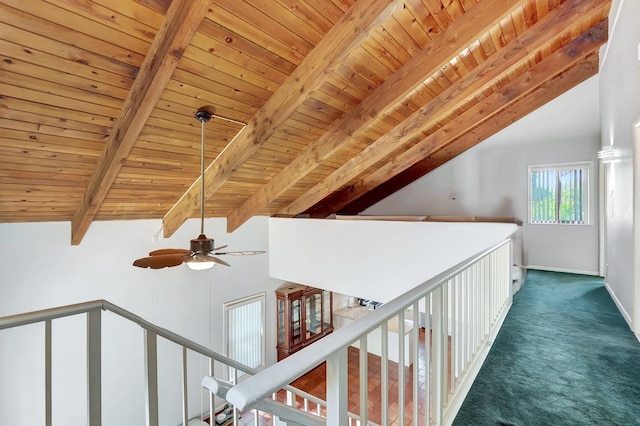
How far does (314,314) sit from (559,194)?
5.44 meters

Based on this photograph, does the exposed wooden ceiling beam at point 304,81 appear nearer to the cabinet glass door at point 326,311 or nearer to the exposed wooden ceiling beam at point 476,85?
the exposed wooden ceiling beam at point 476,85

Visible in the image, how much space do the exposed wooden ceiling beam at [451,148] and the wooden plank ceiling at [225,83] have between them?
50cm

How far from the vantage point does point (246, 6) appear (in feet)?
6.89

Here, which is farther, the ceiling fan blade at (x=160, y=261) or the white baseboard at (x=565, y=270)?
the white baseboard at (x=565, y=270)

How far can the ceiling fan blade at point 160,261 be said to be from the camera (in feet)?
8.08

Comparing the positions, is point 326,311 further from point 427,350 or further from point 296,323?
point 427,350

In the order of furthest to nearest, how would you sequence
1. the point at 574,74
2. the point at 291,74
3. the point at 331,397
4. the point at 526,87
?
the point at 574,74
the point at 526,87
the point at 291,74
the point at 331,397

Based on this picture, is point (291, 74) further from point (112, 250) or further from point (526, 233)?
point (526, 233)

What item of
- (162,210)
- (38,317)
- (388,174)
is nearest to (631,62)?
(388,174)

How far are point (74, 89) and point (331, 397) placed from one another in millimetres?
2656

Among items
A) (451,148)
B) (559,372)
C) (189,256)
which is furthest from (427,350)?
(451,148)

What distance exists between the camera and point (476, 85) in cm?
351

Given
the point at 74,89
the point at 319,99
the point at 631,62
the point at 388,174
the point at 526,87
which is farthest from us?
the point at 388,174

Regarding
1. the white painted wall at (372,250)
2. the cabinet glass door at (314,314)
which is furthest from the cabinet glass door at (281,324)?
the white painted wall at (372,250)
